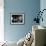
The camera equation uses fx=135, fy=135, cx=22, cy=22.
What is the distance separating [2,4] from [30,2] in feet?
3.95

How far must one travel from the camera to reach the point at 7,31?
5.71m

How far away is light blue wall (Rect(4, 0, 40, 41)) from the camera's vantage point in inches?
225

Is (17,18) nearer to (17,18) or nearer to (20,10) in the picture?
(17,18)

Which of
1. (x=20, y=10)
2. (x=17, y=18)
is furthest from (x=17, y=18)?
(x=20, y=10)

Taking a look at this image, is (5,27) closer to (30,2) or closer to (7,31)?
(7,31)

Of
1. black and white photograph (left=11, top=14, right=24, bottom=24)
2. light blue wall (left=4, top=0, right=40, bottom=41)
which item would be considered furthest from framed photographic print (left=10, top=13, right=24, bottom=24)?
light blue wall (left=4, top=0, right=40, bottom=41)

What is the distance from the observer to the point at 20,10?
576cm

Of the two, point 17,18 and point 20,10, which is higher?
point 20,10

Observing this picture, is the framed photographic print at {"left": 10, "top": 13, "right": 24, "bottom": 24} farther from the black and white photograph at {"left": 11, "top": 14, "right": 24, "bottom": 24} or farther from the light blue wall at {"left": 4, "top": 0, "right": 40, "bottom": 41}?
the light blue wall at {"left": 4, "top": 0, "right": 40, "bottom": 41}

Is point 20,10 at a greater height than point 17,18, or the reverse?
point 20,10

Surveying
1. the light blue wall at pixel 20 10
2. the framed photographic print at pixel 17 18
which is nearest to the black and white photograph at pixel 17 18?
the framed photographic print at pixel 17 18

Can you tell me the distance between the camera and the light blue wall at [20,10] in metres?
5.70

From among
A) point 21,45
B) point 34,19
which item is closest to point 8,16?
point 34,19

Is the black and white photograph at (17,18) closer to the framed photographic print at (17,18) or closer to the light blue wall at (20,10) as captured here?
the framed photographic print at (17,18)
